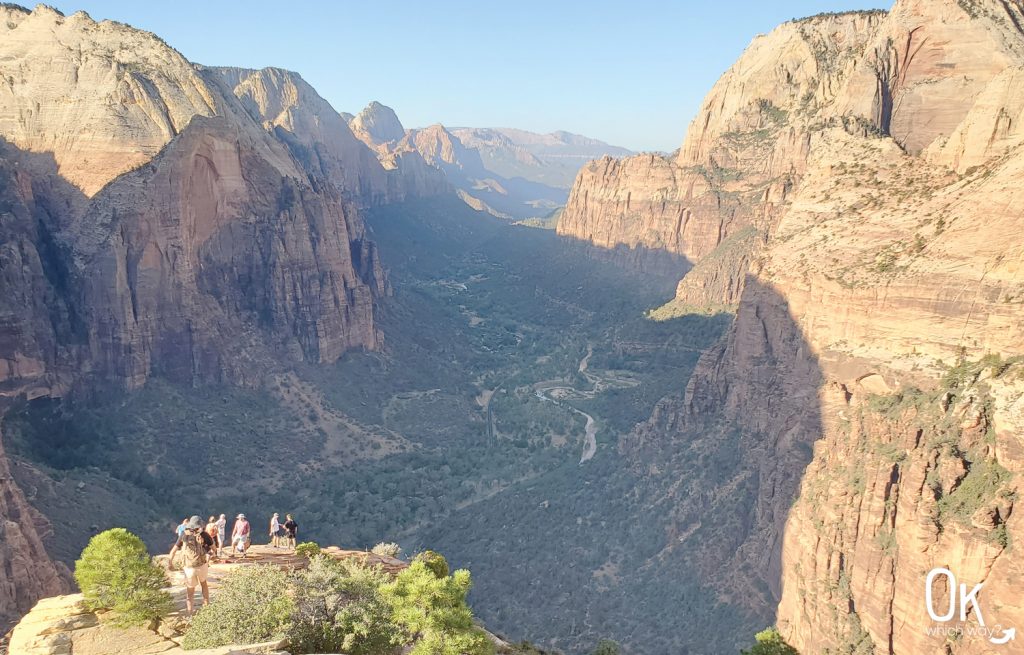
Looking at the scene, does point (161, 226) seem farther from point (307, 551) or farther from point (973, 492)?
point (973, 492)

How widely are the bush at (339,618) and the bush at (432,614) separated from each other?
1.58 feet

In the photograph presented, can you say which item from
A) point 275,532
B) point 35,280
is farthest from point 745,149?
point 275,532

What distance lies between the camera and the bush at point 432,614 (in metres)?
22.0

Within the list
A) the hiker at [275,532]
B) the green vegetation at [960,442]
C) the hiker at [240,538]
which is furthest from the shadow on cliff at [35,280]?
the green vegetation at [960,442]

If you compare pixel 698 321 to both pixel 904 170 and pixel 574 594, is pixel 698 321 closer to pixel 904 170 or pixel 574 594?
pixel 904 170

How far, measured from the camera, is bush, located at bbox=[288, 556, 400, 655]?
21.7 metres

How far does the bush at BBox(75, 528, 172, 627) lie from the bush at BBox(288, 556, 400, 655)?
438 cm

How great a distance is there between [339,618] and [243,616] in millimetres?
2830

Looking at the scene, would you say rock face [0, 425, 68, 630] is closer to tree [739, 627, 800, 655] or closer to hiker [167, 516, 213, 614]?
hiker [167, 516, 213, 614]

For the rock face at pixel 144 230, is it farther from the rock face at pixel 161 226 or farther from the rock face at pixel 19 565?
the rock face at pixel 19 565

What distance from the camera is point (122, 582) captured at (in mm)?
22328

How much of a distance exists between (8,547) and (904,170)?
59.7 meters

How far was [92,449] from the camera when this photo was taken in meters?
59.3

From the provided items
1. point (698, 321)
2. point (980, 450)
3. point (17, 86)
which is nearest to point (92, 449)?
point (17, 86)
